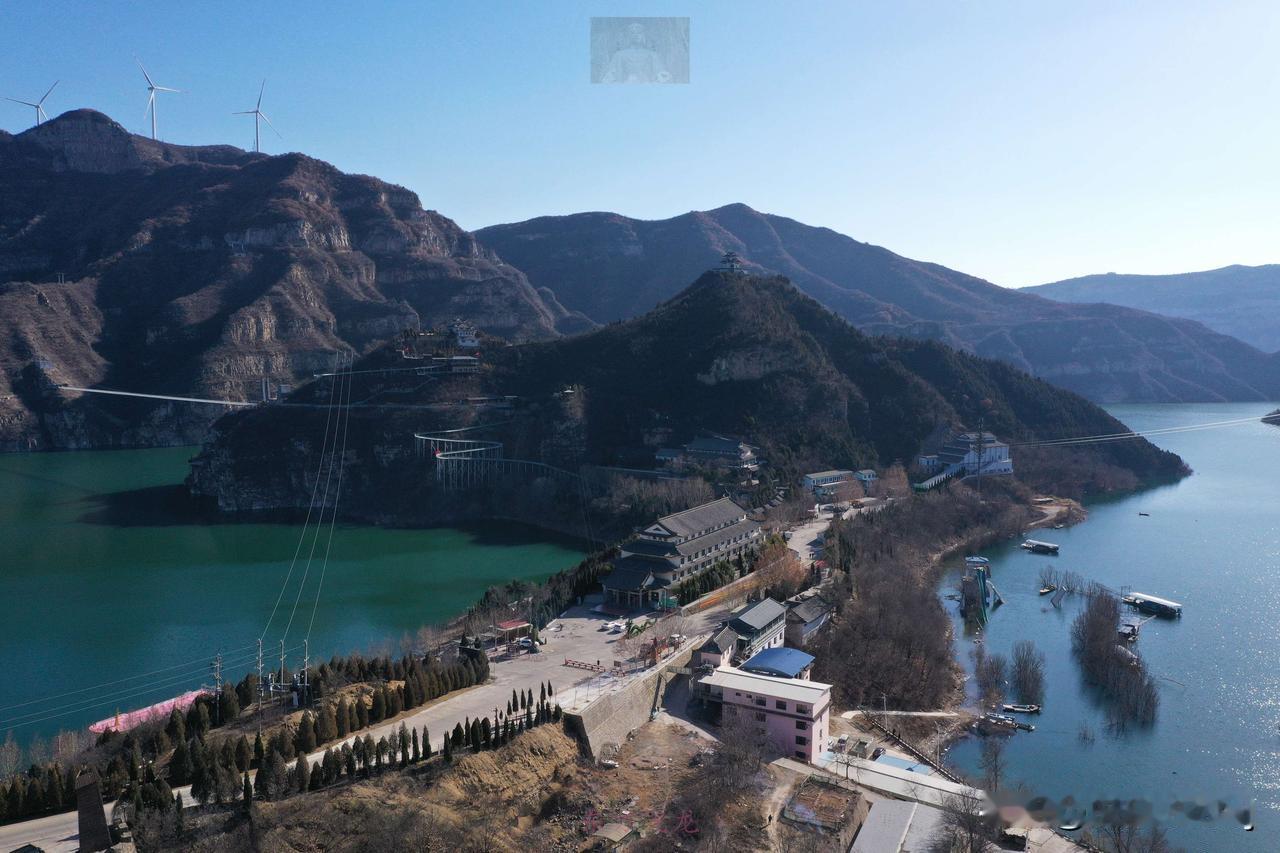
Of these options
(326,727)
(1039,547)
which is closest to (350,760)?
(326,727)

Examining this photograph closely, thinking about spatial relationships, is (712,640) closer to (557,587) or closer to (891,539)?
(557,587)

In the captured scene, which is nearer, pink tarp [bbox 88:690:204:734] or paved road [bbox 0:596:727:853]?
paved road [bbox 0:596:727:853]

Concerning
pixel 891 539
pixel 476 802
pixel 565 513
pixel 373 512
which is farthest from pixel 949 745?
pixel 373 512

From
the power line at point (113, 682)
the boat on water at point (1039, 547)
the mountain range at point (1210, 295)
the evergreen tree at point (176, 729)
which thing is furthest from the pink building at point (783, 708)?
the mountain range at point (1210, 295)

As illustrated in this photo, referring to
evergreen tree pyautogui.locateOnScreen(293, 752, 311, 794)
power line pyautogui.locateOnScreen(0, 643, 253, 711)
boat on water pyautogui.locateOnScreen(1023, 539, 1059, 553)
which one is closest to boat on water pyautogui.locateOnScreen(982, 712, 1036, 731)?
evergreen tree pyautogui.locateOnScreen(293, 752, 311, 794)

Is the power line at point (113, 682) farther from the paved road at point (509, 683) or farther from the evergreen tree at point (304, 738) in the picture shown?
the evergreen tree at point (304, 738)

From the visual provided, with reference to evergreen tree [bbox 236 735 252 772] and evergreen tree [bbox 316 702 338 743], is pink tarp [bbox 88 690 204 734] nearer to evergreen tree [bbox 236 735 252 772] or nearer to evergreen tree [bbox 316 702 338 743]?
evergreen tree [bbox 316 702 338 743]
